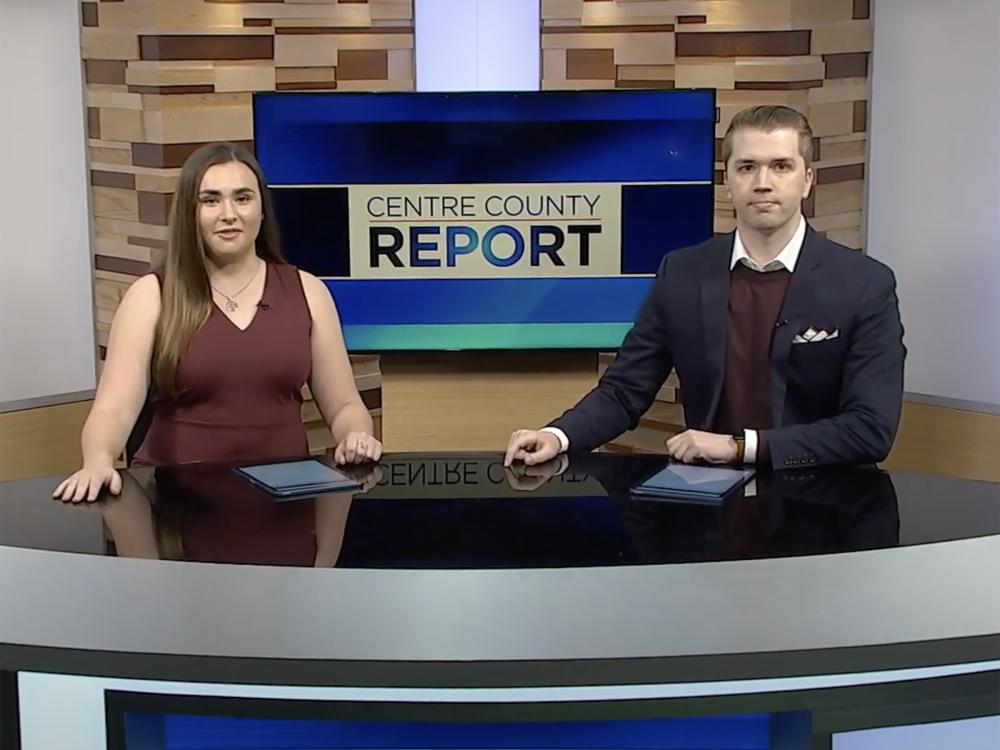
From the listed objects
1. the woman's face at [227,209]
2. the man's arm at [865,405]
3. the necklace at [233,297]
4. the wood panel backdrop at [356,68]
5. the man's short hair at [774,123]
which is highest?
the wood panel backdrop at [356,68]

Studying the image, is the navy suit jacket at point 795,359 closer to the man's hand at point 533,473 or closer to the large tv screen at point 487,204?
the man's hand at point 533,473

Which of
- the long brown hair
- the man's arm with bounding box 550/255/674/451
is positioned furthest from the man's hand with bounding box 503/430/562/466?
the long brown hair

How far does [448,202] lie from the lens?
3918 millimetres

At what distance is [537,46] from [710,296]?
1.75 meters

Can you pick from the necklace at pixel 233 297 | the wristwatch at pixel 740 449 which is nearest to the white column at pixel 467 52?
the necklace at pixel 233 297

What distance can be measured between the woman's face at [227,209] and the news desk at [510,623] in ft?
2.87

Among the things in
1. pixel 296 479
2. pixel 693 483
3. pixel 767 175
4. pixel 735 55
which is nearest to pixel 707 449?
pixel 693 483

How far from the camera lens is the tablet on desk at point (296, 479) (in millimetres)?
2115

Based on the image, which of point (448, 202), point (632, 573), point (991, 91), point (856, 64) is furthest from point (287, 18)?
point (632, 573)

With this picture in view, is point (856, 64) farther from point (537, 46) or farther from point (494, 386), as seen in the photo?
point (494, 386)

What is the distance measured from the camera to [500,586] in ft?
5.25

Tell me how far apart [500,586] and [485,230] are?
2.44 meters

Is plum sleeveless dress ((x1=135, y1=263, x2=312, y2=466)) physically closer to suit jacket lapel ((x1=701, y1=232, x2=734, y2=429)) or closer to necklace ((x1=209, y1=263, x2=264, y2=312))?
necklace ((x1=209, y1=263, x2=264, y2=312))

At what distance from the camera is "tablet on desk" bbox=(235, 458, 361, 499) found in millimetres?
2115
